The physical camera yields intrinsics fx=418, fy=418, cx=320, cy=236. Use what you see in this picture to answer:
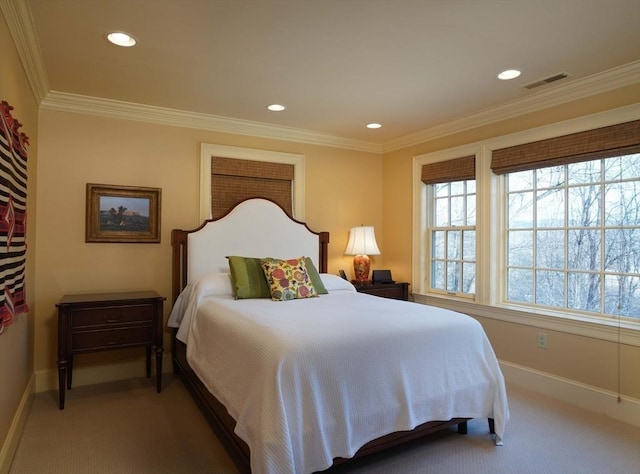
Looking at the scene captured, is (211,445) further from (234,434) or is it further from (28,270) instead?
→ (28,270)

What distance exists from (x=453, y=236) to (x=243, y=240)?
2.15m

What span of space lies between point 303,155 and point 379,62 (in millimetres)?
1886

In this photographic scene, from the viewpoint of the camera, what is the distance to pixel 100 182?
11.8ft

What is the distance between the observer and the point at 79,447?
2477mm

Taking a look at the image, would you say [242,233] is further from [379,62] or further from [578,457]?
[578,457]

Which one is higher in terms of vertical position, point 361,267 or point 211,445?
point 361,267

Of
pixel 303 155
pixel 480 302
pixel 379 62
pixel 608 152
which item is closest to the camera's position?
pixel 379 62

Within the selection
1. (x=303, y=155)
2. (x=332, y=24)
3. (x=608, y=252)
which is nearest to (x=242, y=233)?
(x=303, y=155)

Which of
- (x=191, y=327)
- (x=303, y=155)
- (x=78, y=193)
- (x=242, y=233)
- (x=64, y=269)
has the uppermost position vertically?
(x=303, y=155)

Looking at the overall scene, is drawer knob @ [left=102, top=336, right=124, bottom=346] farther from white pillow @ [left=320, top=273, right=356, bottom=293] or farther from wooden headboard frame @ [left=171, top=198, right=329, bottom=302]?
white pillow @ [left=320, top=273, right=356, bottom=293]

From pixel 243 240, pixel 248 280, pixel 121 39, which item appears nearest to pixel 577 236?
pixel 248 280

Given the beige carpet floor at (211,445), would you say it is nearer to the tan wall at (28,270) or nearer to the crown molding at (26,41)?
the tan wall at (28,270)

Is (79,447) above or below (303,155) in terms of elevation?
below

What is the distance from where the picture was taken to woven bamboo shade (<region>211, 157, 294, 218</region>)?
161 inches
